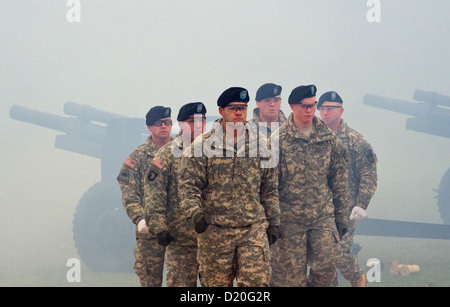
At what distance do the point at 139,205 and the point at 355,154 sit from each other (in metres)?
3.03

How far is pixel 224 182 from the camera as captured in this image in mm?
4559

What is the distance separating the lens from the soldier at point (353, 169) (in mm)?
7012

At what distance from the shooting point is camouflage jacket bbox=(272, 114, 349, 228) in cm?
556

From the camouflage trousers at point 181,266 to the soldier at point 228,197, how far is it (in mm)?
592

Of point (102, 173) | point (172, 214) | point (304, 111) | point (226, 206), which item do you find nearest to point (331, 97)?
point (304, 111)

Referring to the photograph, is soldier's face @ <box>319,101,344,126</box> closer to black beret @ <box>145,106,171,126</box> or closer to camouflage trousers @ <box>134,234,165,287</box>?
black beret @ <box>145,106,171,126</box>

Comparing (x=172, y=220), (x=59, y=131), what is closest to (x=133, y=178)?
(x=172, y=220)

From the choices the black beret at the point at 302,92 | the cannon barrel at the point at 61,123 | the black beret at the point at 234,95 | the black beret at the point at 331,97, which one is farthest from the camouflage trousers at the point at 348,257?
the cannon barrel at the point at 61,123

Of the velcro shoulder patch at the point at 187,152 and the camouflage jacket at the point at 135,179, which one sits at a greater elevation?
the velcro shoulder patch at the point at 187,152

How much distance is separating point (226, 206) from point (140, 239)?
161 centimetres

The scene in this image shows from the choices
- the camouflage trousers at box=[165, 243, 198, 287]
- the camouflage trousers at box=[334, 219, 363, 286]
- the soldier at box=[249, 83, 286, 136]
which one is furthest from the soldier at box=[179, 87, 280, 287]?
the camouflage trousers at box=[334, 219, 363, 286]

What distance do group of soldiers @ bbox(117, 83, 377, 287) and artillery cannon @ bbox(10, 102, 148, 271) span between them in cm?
684

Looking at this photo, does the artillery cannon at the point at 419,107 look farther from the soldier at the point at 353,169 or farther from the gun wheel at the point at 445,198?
the soldier at the point at 353,169

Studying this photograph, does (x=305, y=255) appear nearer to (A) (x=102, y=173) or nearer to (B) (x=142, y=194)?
(B) (x=142, y=194)
